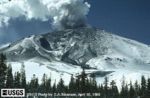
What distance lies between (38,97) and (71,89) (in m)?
16.5

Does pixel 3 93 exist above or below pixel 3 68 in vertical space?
below

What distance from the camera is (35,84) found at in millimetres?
166625

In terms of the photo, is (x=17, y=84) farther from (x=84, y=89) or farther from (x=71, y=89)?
(x=71, y=89)

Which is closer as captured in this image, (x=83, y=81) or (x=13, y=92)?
(x=13, y=92)

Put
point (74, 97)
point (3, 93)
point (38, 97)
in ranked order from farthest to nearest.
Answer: point (38, 97) < point (74, 97) < point (3, 93)

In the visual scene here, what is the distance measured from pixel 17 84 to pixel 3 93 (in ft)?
356

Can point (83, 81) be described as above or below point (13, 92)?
above

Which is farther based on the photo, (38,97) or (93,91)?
(38,97)

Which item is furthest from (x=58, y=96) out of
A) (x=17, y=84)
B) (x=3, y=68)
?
(x=3, y=68)

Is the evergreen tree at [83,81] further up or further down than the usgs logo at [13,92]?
further up

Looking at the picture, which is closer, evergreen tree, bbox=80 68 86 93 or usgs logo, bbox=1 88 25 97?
usgs logo, bbox=1 88 25 97

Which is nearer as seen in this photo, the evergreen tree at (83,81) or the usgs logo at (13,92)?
the usgs logo at (13,92)

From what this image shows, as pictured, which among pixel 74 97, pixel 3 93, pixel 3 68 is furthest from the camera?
pixel 74 97

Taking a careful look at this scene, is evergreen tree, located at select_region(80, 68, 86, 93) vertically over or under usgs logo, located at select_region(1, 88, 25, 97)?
over
